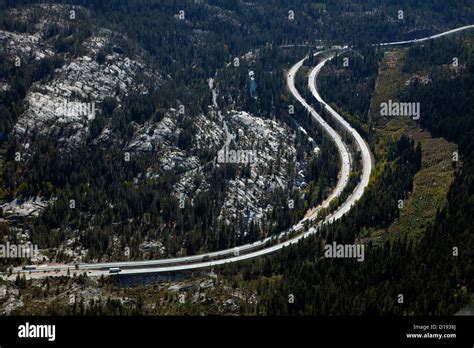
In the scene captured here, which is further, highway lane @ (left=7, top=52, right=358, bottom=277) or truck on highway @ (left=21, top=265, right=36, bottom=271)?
highway lane @ (left=7, top=52, right=358, bottom=277)

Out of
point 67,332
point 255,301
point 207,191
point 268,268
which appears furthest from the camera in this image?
point 207,191

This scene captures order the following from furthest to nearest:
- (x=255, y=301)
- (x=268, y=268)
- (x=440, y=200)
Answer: (x=440, y=200), (x=268, y=268), (x=255, y=301)

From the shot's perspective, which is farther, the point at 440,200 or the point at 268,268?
the point at 440,200

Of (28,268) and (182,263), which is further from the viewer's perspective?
(182,263)

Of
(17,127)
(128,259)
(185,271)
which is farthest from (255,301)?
(17,127)

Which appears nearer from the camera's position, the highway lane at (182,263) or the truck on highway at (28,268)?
the truck on highway at (28,268)

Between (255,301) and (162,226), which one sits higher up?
(162,226)

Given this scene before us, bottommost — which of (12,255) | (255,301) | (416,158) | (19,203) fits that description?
(255,301)

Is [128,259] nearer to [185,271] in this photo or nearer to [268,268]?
[185,271]

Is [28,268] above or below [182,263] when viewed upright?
below

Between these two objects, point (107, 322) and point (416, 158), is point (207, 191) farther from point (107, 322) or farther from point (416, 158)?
point (107, 322)
